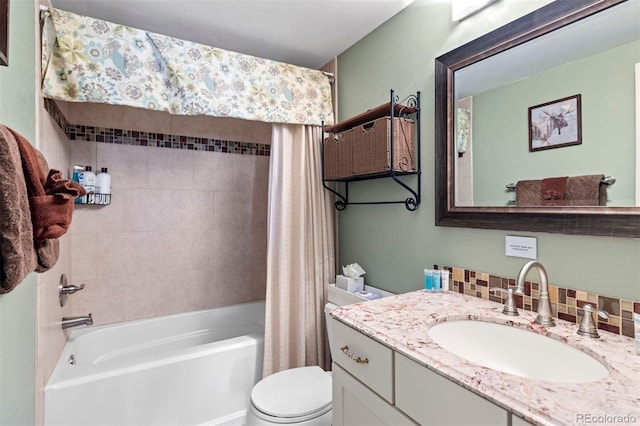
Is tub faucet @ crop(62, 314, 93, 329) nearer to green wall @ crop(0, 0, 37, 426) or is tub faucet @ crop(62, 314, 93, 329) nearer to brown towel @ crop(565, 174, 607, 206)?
green wall @ crop(0, 0, 37, 426)

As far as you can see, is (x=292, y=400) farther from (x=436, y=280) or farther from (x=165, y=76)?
(x=165, y=76)

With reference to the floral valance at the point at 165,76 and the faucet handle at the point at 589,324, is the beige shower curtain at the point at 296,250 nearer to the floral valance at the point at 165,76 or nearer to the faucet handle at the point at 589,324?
the floral valance at the point at 165,76


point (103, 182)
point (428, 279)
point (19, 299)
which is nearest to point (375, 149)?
point (428, 279)

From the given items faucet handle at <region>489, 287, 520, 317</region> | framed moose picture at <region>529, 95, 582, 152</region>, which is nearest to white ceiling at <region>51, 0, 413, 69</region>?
framed moose picture at <region>529, 95, 582, 152</region>

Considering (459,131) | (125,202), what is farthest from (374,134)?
(125,202)

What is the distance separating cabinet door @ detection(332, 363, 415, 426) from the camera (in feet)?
3.09

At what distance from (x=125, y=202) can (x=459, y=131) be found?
2.17 meters

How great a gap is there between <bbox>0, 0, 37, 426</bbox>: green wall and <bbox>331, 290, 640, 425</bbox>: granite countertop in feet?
3.36

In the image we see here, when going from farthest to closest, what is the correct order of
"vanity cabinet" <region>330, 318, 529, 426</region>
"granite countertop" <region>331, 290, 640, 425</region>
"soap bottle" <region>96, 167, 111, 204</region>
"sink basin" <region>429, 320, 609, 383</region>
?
"soap bottle" <region>96, 167, 111, 204</region>, "sink basin" <region>429, 320, 609, 383</region>, "vanity cabinet" <region>330, 318, 529, 426</region>, "granite countertop" <region>331, 290, 640, 425</region>

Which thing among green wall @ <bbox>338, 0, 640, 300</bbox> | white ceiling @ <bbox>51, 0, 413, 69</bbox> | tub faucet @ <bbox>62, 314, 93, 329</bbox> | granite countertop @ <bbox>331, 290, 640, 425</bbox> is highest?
white ceiling @ <bbox>51, 0, 413, 69</bbox>

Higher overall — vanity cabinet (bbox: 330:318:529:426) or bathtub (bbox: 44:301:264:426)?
vanity cabinet (bbox: 330:318:529:426)

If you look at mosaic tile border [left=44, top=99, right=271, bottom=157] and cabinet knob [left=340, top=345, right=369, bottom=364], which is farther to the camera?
mosaic tile border [left=44, top=99, right=271, bottom=157]

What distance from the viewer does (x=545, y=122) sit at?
3.80 ft

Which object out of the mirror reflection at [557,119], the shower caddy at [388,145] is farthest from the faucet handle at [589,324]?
the shower caddy at [388,145]
